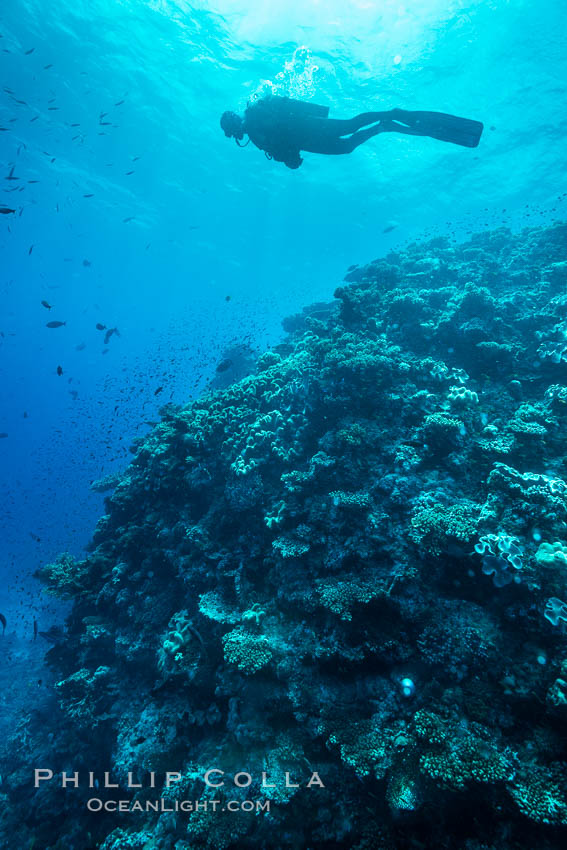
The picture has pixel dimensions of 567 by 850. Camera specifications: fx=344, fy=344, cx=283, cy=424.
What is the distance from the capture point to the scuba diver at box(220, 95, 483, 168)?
29.4 feet

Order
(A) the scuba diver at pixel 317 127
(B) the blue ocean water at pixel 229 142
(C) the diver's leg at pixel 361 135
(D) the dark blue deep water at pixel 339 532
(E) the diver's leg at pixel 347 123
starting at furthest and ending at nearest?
(B) the blue ocean water at pixel 229 142, (C) the diver's leg at pixel 361 135, (E) the diver's leg at pixel 347 123, (A) the scuba diver at pixel 317 127, (D) the dark blue deep water at pixel 339 532

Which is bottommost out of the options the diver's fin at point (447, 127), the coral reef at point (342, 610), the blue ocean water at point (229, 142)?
the coral reef at point (342, 610)

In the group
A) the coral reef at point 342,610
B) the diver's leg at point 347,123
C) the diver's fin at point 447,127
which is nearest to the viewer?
the coral reef at point 342,610

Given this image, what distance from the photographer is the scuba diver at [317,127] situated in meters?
8.97

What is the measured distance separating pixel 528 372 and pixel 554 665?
23.0 feet

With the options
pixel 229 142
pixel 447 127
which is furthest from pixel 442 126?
pixel 229 142

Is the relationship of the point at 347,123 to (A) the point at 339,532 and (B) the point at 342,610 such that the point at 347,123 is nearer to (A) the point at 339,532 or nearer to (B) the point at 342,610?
(A) the point at 339,532

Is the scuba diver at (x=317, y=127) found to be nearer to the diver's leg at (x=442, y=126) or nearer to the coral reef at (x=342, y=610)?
the diver's leg at (x=442, y=126)

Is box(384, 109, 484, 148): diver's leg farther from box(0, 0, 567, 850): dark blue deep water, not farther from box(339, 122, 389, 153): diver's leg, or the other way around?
box(0, 0, 567, 850): dark blue deep water

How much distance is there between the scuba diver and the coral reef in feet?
13.5

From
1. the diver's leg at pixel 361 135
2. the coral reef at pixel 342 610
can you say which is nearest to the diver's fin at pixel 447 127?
the diver's leg at pixel 361 135

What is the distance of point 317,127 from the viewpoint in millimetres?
9219

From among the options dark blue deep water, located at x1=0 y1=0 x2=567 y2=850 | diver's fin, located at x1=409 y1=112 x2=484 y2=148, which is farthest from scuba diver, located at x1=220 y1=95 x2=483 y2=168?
dark blue deep water, located at x1=0 y1=0 x2=567 y2=850

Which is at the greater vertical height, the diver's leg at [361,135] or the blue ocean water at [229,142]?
the blue ocean water at [229,142]
